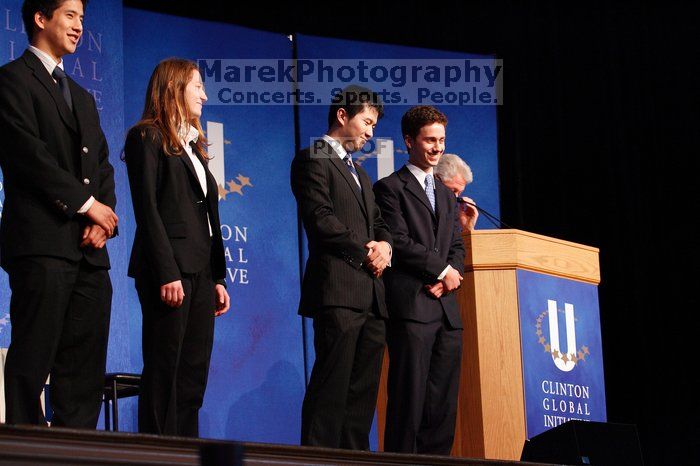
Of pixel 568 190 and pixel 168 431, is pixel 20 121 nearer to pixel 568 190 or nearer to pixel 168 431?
pixel 168 431

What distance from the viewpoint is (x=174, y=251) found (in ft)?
10.5

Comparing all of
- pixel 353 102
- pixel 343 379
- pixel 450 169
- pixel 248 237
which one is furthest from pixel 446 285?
pixel 248 237

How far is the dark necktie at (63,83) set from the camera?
9.87ft

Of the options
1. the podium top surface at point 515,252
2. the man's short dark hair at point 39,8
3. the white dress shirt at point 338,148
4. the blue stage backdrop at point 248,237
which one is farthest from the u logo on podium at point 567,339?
the man's short dark hair at point 39,8

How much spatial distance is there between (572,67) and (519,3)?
50 cm

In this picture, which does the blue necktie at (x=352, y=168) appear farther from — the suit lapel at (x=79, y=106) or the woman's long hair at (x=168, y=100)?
the suit lapel at (x=79, y=106)

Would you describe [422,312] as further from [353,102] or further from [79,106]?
[79,106]

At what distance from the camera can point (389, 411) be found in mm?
3828

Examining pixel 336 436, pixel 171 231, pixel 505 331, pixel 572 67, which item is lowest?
pixel 336 436

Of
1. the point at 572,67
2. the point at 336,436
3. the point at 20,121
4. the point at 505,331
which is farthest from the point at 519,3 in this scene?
the point at 20,121

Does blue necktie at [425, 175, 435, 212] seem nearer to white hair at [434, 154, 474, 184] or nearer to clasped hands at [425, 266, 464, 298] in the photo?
clasped hands at [425, 266, 464, 298]

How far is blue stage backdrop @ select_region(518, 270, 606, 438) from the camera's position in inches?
168

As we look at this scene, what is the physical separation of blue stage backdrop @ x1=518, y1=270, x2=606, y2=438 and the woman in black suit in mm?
1419

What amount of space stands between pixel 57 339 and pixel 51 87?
70 centimetres
